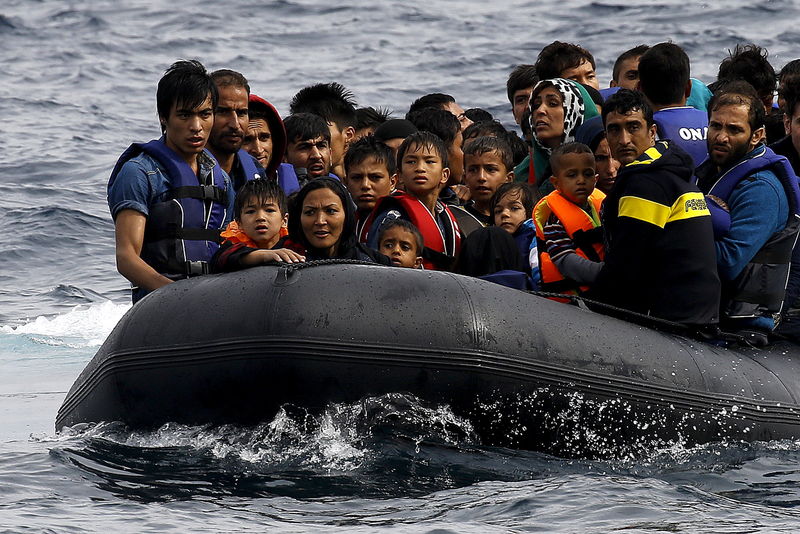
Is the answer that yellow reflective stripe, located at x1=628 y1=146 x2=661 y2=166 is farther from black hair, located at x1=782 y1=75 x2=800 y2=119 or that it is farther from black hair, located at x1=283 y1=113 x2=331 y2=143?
black hair, located at x1=283 y1=113 x2=331 y2=143

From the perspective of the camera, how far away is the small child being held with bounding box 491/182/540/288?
7.15 metres

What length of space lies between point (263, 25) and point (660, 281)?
20150 millimetres

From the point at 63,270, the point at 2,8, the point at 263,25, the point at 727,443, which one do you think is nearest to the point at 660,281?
the point at 727,443

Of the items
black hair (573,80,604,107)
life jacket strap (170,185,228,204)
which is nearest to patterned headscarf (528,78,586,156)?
black hair (573,80,604,107)

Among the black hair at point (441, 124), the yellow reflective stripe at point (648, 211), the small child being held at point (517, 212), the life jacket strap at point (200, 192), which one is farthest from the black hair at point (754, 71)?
the life jacket strap at point (200, 192)

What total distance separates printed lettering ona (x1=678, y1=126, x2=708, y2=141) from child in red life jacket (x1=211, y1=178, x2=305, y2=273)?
2.31m

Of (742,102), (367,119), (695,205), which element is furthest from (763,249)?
(367,119)

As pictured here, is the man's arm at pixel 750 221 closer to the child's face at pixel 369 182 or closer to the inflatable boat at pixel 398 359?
the inflatable boat at pixel 398 359

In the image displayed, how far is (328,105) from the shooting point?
8969mm

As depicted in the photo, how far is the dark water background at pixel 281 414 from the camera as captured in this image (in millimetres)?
5211

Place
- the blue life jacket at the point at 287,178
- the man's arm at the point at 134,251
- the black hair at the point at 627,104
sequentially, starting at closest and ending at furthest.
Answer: the man's arm at the point at 134,251
the black hair at the point at 627,104
the blue life jacket at the point at 287,178

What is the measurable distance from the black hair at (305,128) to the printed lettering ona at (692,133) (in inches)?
81.6

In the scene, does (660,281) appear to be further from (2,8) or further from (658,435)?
(2,8)

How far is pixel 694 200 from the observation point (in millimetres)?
6133
